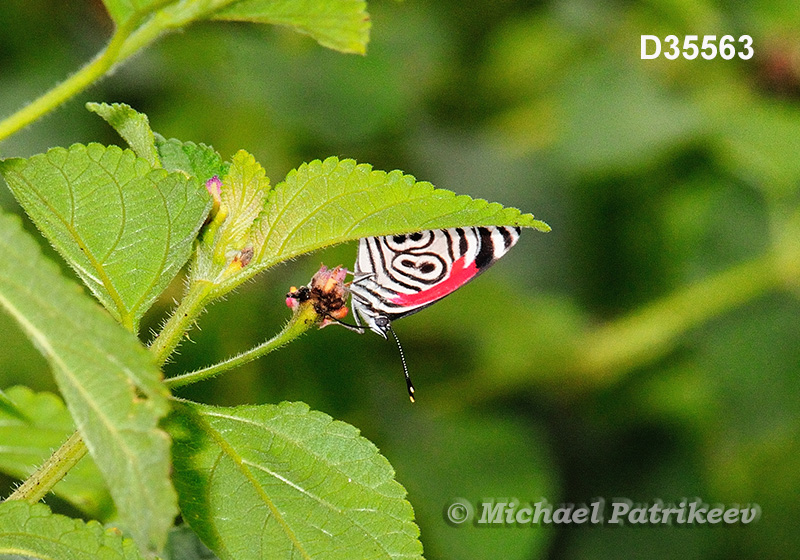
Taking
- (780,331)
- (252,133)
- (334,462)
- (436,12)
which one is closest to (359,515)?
(334,462)

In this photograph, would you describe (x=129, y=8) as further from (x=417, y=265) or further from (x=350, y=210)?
(x=417, y=265)

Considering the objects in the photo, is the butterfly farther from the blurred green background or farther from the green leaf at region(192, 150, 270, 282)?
the blurred green background

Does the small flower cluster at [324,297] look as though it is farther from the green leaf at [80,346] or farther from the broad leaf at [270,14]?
the green leaf at [80,346]

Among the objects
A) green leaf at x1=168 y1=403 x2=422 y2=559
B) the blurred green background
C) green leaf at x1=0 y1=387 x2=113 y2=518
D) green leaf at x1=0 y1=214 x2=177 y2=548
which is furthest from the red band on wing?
the blurred green background

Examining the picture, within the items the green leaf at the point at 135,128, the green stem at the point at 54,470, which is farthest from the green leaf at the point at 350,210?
the green stem at the point at 54,470
